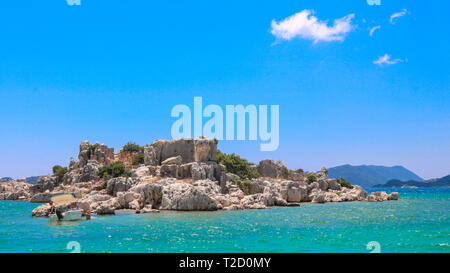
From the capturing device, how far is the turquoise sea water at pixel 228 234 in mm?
21594

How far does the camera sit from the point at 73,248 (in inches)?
837

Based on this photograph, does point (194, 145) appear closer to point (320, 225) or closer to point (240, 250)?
point (320, 225)

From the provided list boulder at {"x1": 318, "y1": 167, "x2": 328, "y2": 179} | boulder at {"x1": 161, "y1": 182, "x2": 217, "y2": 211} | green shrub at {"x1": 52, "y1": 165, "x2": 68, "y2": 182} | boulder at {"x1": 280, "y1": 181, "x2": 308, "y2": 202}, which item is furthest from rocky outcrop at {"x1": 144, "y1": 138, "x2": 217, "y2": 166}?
boulder at {"x1": 318, "y1": 167, "x2": 328, "y2": 179}

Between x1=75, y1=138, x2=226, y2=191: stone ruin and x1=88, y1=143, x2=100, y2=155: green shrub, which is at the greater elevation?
x1=88, y1=143, x2=100, y2=155: green shrub

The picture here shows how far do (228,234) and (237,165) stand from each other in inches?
1791

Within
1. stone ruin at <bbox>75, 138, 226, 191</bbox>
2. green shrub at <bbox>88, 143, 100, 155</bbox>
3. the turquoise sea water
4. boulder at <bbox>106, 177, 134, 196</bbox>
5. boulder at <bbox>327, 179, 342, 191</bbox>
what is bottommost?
the turquoise sea water

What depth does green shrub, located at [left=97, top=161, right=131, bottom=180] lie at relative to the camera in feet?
211

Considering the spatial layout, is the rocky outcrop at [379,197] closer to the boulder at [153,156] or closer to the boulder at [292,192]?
the boulder at [292,192]

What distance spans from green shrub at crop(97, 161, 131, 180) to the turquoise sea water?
29.0 m

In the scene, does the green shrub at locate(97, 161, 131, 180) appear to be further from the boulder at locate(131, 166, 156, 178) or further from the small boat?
the small boat

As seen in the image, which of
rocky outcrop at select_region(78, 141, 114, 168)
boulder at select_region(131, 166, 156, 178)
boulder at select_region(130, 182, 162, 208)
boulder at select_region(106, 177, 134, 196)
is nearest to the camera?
boulder at select_region(130, 182, 162, 208)
